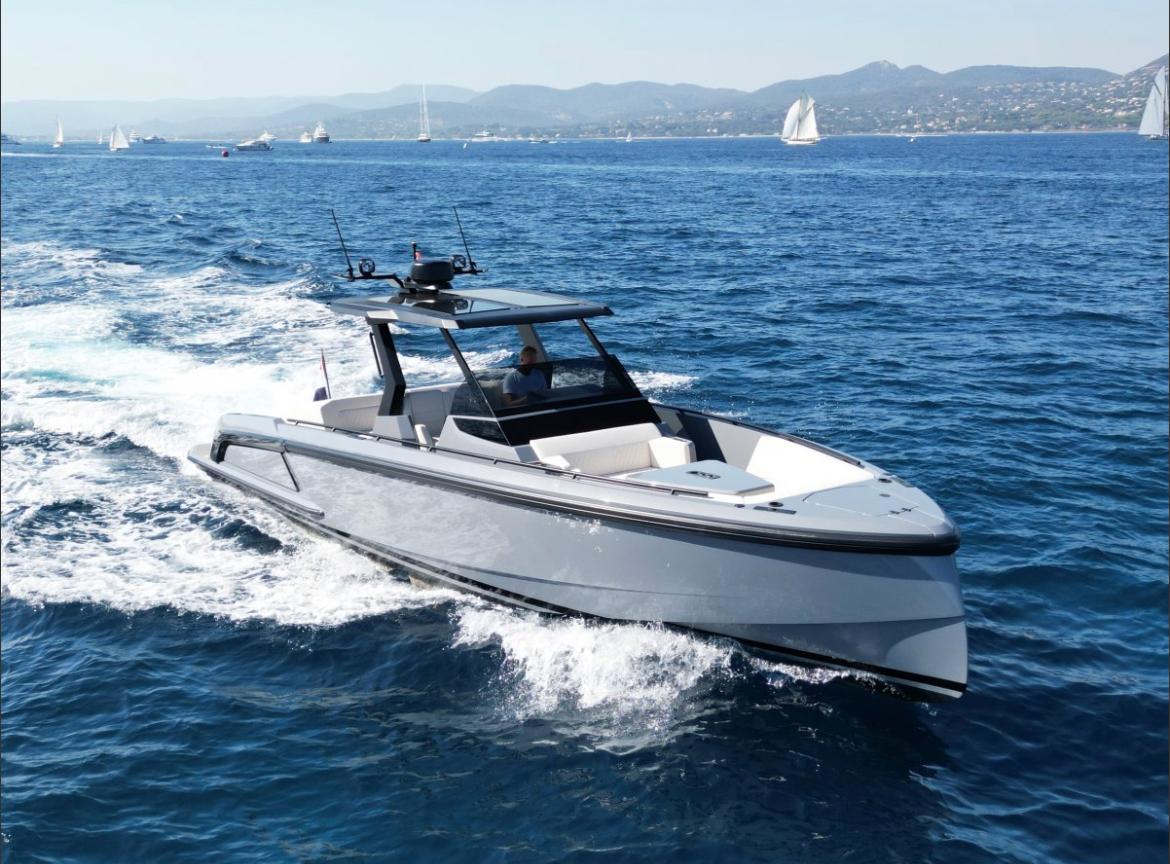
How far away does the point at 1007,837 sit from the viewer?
7.10 m

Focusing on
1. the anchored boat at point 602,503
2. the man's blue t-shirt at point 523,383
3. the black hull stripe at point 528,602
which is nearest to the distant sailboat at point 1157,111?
the anchored boat at point 602,503

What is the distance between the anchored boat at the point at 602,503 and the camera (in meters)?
8.12

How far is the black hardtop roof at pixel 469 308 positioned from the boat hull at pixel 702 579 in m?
1.62

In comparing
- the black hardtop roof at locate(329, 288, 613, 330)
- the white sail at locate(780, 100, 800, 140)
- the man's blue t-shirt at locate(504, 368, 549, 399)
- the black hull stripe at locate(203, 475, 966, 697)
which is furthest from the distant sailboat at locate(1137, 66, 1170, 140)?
the black hull stripe at locate(203, 475, 966, 697)

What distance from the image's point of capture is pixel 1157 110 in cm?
12075

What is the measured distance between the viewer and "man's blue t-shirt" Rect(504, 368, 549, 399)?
34.3 feet

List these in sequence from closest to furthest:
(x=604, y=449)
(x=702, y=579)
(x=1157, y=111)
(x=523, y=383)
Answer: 1. (x=702, y=579)
2. (x=604, y=449)
3. (x=523, y=383)
4. (x=1157, y=111)

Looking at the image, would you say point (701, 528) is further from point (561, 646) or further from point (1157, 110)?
point (1157, 110)

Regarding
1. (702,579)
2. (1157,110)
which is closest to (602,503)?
(702,579)

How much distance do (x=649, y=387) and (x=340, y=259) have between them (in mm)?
15663

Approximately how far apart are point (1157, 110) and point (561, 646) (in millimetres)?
135122

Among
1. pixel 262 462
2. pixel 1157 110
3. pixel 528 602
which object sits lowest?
pixel 528 602

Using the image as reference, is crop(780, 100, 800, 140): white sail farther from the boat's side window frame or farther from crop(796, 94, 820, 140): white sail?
the boat's side window frame

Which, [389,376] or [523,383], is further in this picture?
[389,376]
